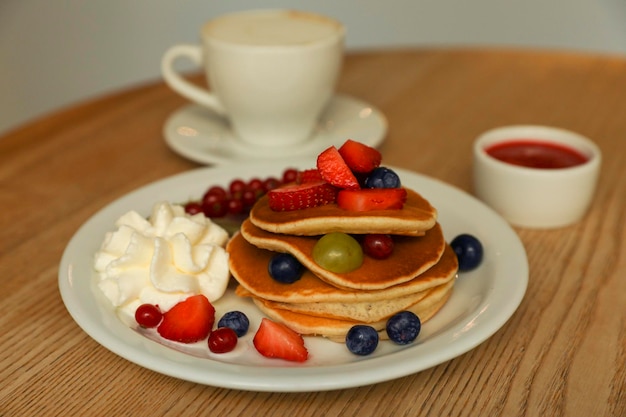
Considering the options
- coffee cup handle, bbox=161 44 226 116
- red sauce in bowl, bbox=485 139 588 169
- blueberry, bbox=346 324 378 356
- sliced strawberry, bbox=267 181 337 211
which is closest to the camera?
blueberry, bbox=346 324 378 356

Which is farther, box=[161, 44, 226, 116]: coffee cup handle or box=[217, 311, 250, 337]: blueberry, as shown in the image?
box=[161, 44, 226, 116]: coffee cup handle

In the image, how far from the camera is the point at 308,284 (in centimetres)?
113

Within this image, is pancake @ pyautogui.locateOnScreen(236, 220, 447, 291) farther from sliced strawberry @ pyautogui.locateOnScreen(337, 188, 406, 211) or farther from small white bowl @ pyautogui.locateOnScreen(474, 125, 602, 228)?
small white bowl @ pyautogui.locateOnScreen(474, 125, 602, 228)

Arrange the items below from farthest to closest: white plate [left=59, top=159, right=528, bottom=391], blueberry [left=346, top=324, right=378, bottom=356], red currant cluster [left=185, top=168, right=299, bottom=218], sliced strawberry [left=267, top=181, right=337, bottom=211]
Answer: red currant cluster [left=185, top=168, right=299, bottom=218]
sliced strawberry [left=267, top=181, right=337, bottom=211]
blueberry [left=346, top=324, right=378, bottom=356]
white plate [left=59, top=159, right=528, bottom=391]

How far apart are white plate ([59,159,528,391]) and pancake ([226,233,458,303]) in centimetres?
7

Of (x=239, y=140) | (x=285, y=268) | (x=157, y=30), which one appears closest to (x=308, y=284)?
(x=285, y=268)

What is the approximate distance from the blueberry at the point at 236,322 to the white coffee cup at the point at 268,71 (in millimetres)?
796

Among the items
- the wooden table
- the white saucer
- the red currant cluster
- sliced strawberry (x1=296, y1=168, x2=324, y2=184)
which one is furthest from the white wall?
sliced strawberry (x1=296, y1=168, x2=324, y2=184)

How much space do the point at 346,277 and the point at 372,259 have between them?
0.23 feet

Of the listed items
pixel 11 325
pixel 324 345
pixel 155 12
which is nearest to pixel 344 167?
pixel 324 345

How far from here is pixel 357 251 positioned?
43.3 inches

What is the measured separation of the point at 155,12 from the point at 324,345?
12.7ft

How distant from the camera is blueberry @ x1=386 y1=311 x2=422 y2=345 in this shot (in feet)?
3.56

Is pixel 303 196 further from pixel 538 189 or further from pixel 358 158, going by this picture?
pixel 538 189
